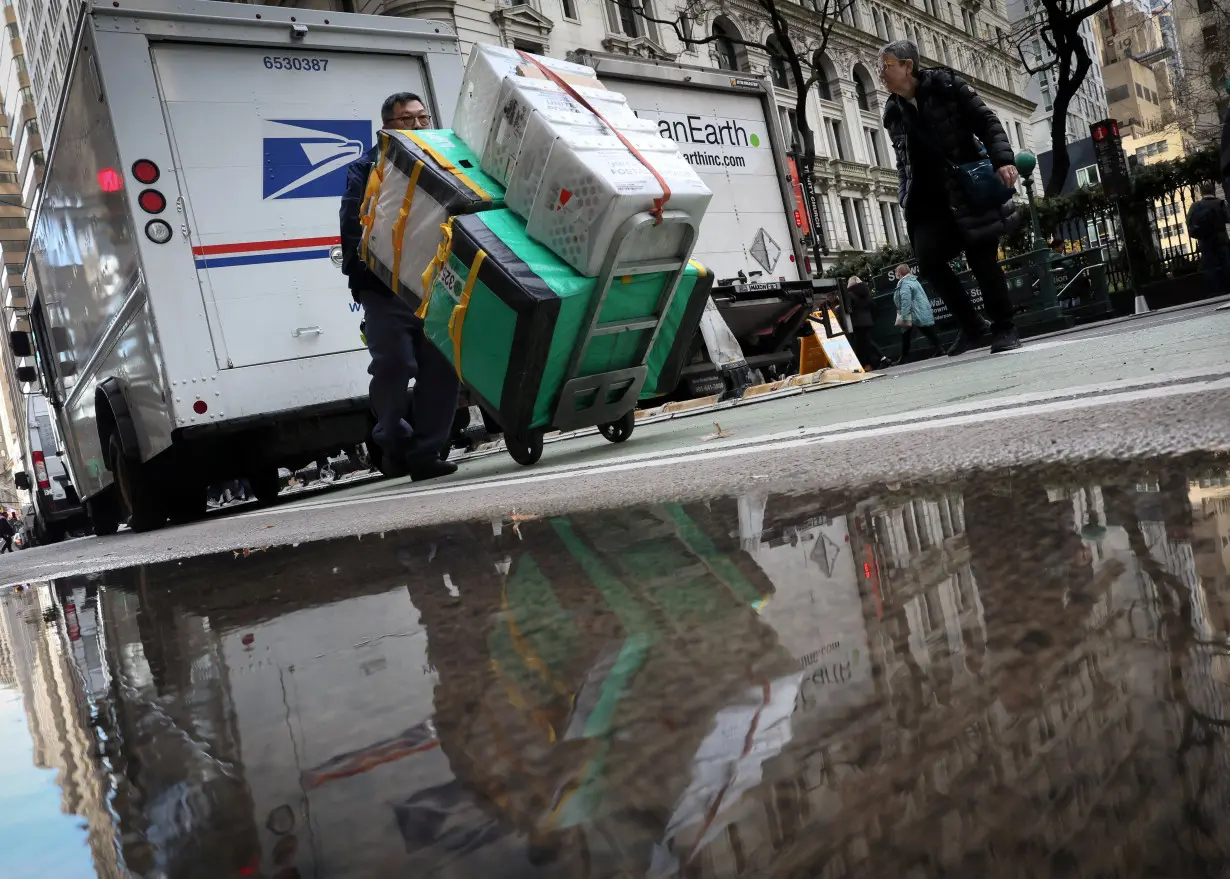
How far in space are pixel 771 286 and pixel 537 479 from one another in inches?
245

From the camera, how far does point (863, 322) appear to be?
17.9 meters

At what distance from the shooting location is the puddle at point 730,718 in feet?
1.94

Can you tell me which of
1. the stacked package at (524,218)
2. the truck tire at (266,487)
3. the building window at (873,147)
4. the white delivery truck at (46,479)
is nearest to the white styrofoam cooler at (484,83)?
the stacked package at (524,218)

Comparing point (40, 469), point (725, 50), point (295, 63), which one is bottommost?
point (40, 469)

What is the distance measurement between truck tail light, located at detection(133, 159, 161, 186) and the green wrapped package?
2570mm

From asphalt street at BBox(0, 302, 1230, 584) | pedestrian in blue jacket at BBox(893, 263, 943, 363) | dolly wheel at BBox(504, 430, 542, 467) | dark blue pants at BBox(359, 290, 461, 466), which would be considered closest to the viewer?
asphalt street at BBox(0, 302, 1230, 584)

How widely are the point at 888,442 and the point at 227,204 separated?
17.4ft

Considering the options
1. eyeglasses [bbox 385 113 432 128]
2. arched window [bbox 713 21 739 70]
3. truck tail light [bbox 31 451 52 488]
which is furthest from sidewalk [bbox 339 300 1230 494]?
arched window [bbox 713 21 739 70]

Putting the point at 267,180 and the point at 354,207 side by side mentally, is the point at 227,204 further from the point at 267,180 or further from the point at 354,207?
the point at 354,207

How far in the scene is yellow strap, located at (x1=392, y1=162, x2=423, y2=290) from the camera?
511 cm

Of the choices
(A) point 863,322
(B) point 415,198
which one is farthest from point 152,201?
(A) point 863,322

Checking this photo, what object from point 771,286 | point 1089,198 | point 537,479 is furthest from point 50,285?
point 1089,198

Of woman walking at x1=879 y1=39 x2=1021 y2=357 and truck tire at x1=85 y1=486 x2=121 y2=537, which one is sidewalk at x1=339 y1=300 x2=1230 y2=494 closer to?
woman walking at x1=879 y1=39 x2=1021 y2=357

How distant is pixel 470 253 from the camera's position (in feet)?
15.7
